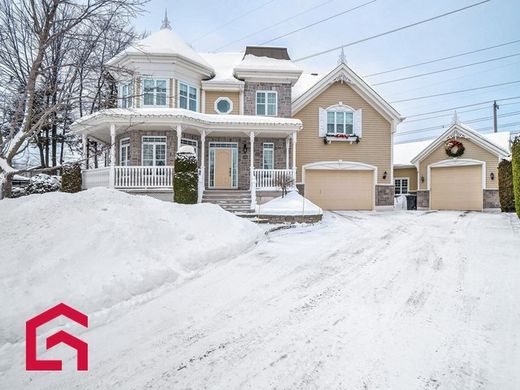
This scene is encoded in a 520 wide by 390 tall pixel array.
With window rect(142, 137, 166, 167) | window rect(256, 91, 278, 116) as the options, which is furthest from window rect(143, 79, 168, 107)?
window rect(256, 91, 278, 116)

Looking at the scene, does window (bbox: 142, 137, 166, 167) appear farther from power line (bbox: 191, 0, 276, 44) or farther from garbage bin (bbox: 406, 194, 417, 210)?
garbage bin (bbox: 406, 194, 417, 210)

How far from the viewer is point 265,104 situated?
625 inches

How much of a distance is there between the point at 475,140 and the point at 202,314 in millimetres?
19046

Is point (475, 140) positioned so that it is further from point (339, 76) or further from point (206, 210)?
point (206, 210)

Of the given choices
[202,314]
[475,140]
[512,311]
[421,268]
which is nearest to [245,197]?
[421,268]

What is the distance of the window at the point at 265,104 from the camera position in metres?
15.9

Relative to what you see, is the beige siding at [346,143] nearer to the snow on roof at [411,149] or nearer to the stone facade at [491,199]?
the stone facade at [491,199]

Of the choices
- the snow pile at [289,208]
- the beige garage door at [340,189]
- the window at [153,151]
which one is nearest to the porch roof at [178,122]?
the window at [153,151]

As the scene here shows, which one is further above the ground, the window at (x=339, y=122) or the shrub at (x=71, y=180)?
the window at (x=339, y=122)

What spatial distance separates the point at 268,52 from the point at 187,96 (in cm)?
577

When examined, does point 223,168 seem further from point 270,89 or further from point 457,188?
point 457,188

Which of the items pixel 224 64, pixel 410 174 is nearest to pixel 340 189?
pixel 410 174

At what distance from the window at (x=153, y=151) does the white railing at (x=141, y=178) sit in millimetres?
1413

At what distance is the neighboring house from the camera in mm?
16297
